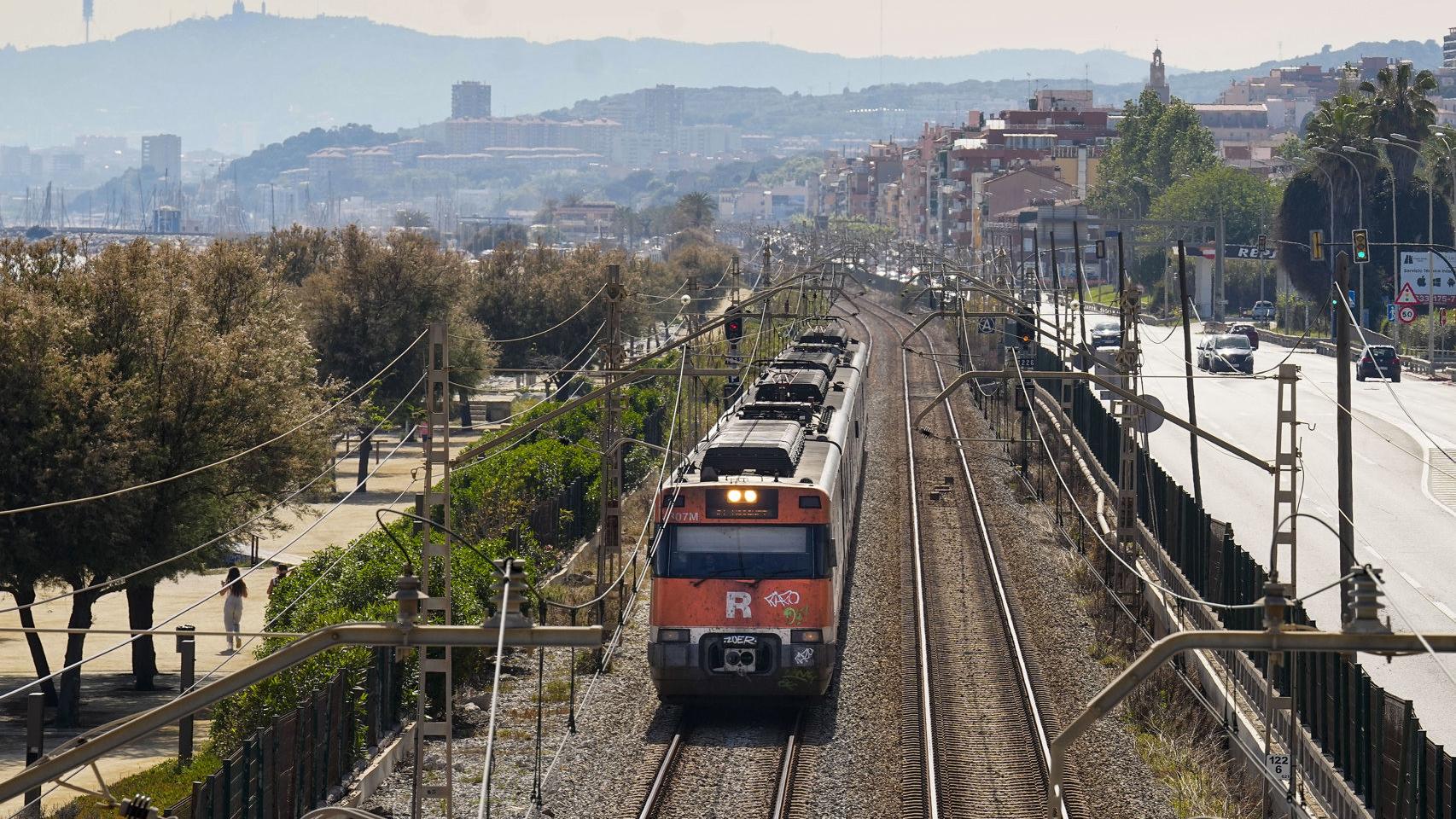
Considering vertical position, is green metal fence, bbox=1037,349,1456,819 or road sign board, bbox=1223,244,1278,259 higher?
road sign board, bbox=1223,244,1278,259

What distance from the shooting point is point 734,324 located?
1641 inches

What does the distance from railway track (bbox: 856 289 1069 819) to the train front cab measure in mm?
1896

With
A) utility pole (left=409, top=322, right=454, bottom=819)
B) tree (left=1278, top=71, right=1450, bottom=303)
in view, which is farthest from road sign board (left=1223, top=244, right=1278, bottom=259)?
utility pole (left=409, top=322, right=454, bottom=819)

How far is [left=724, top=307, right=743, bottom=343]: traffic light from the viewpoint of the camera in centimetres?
3681

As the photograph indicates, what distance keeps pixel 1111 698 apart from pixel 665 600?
11239mm

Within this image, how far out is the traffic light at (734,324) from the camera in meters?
36.8

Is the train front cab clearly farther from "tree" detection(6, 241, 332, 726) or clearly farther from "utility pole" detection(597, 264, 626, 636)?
"tree" detection(6, 241, 332, 726)

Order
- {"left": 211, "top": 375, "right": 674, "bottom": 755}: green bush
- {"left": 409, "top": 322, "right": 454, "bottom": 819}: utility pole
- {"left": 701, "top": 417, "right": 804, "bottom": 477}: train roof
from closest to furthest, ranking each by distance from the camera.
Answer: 1. {"left": 409, "top": 322, "right": 454, "bottom": 819}: utility pole
2. {"left": 211, "top": 375, "right": 674, "bottom": 755}: green bush
3. {"left": 701, "top": 417, "right": 804, "bottom": 477}: train roof

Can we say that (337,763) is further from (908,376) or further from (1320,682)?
(908,376)

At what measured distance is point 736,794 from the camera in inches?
758

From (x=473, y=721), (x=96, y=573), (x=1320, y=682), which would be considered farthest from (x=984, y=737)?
(x=96, y=573)

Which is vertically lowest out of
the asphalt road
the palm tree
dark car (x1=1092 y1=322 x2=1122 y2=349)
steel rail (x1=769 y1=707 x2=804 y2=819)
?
the asphalt road

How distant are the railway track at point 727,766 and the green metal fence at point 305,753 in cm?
339

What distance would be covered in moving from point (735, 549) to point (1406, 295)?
56.7m
